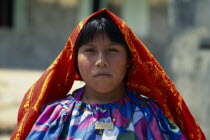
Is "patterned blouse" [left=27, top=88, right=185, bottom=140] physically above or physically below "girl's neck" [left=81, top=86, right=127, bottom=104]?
below

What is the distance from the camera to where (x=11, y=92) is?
736 cm

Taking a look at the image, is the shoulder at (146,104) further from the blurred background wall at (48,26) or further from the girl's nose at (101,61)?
the blurred background wall at (48,26)

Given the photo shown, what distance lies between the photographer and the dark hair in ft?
7.95

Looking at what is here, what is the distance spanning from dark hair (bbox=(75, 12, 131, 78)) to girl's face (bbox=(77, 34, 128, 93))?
0.02m

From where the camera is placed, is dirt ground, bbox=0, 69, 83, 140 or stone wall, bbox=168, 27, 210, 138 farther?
dirt ground, bbox=0, 69, 83, 140

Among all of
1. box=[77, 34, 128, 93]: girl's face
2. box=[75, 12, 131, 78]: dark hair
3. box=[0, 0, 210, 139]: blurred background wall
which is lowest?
box=[0, 0, 210, 139]: blurred background wall

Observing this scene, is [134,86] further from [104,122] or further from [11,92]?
[11,92]

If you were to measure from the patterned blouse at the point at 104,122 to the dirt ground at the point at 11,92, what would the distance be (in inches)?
46.7

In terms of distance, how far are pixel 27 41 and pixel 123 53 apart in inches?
349

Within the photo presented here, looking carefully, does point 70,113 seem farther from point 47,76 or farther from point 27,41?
point 27,41

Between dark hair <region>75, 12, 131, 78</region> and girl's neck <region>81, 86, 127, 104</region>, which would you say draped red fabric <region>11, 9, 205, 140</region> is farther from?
girl's neck <region>81, 86, 127, 104</region>

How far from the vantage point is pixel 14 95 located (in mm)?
7109

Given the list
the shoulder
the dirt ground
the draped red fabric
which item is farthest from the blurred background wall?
the shoulder

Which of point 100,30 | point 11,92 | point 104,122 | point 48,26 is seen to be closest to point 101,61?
point 100,30
